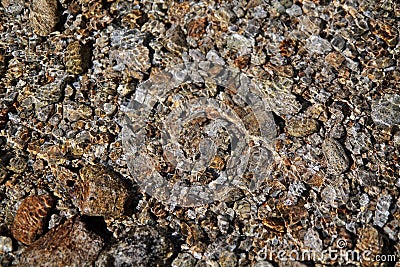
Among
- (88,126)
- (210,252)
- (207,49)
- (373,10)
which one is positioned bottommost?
(210,252)

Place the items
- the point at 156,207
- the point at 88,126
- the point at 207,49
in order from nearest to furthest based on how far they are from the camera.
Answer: the point at 156,207 < the point at 88,126 < the point at 207,49

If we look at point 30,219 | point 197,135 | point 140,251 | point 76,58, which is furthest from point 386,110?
point 30,219

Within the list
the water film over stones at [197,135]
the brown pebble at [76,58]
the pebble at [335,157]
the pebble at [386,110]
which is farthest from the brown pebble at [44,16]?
the pebble at [386,110]

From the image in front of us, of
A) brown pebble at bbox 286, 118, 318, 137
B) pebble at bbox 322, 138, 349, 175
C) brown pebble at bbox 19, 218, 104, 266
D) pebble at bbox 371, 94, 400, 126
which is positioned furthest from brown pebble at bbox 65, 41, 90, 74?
pebble at bbox 371, 94, 400, 126

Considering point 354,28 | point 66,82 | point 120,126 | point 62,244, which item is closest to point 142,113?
point 120,126

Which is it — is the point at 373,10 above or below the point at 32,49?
above

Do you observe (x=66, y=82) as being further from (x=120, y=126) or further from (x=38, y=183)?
(x=38, y=183)

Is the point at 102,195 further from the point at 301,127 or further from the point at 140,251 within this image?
the point at 301,127
